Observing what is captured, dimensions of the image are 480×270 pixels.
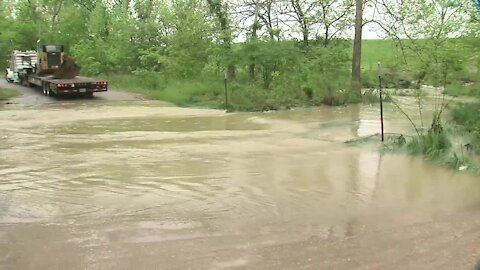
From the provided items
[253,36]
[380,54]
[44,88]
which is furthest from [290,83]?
[44,88]

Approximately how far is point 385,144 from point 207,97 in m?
14.4

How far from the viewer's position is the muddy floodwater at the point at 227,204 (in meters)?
5.77

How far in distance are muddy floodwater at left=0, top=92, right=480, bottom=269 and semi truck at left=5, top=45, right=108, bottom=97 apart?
11.5 meters

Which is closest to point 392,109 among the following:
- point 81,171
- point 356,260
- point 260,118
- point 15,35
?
point 260,118

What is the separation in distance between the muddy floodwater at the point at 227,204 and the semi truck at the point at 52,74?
37.6ft

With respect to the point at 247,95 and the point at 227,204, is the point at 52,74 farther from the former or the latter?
the point at 227,204

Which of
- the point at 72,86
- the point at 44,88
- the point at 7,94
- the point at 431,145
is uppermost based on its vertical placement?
the point at 72,86

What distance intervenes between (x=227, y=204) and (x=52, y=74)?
79.9 feet

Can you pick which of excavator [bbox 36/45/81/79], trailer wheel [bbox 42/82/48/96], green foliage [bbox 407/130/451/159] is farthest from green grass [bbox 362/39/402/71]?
excavator [bbox 36/45/81/79]

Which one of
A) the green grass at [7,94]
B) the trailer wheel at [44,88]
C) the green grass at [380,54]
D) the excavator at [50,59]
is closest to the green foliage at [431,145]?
the green grass at [380,54]

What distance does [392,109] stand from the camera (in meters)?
22.8

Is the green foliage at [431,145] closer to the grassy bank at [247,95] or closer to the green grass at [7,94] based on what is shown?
the grassy bank at [247,95]

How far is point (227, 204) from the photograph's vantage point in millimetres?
7891

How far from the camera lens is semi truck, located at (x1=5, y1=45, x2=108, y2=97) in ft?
86.0
